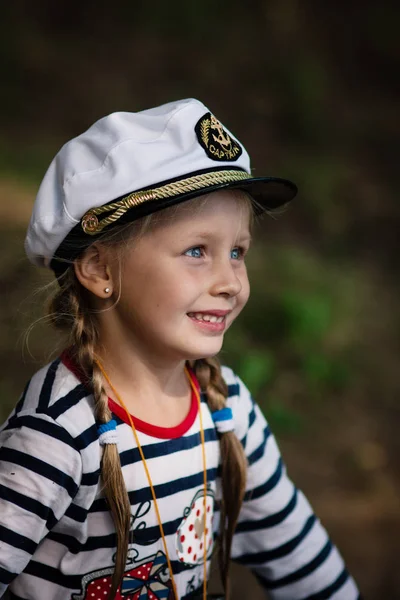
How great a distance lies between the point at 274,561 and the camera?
1.78 metres

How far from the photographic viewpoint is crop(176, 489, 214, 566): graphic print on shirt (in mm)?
1592

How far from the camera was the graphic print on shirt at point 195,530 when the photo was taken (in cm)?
159

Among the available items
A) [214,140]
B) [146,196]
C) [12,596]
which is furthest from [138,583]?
[214,140]

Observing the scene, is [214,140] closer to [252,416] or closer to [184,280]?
[184,280]

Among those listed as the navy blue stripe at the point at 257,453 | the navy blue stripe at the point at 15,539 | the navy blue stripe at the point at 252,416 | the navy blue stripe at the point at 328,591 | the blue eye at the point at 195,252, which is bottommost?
the navy blue stripe at the point at 328,591

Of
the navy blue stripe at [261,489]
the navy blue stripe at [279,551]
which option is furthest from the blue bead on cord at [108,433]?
the navy blue stripe at [279,551]

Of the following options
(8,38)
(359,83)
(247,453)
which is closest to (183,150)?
(247,453)

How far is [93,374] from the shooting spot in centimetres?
150

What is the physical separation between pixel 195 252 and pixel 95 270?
199mm

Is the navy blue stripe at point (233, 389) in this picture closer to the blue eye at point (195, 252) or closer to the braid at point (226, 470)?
the braid at point (226, 470)

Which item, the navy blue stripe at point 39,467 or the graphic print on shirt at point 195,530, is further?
the graphic print on shirt at point 195,530

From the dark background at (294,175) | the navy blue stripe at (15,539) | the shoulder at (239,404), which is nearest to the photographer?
the navy blue stripe at (15,539)

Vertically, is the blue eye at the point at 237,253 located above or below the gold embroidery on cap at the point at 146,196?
below

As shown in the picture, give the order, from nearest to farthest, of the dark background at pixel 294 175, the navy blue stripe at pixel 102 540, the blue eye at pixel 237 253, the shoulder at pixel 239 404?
the navy blue stripe at pixel 102 540
the blue eye at pixel 237 253
the shoulder at pixel 239 404
the dark background at pixel 294 175
